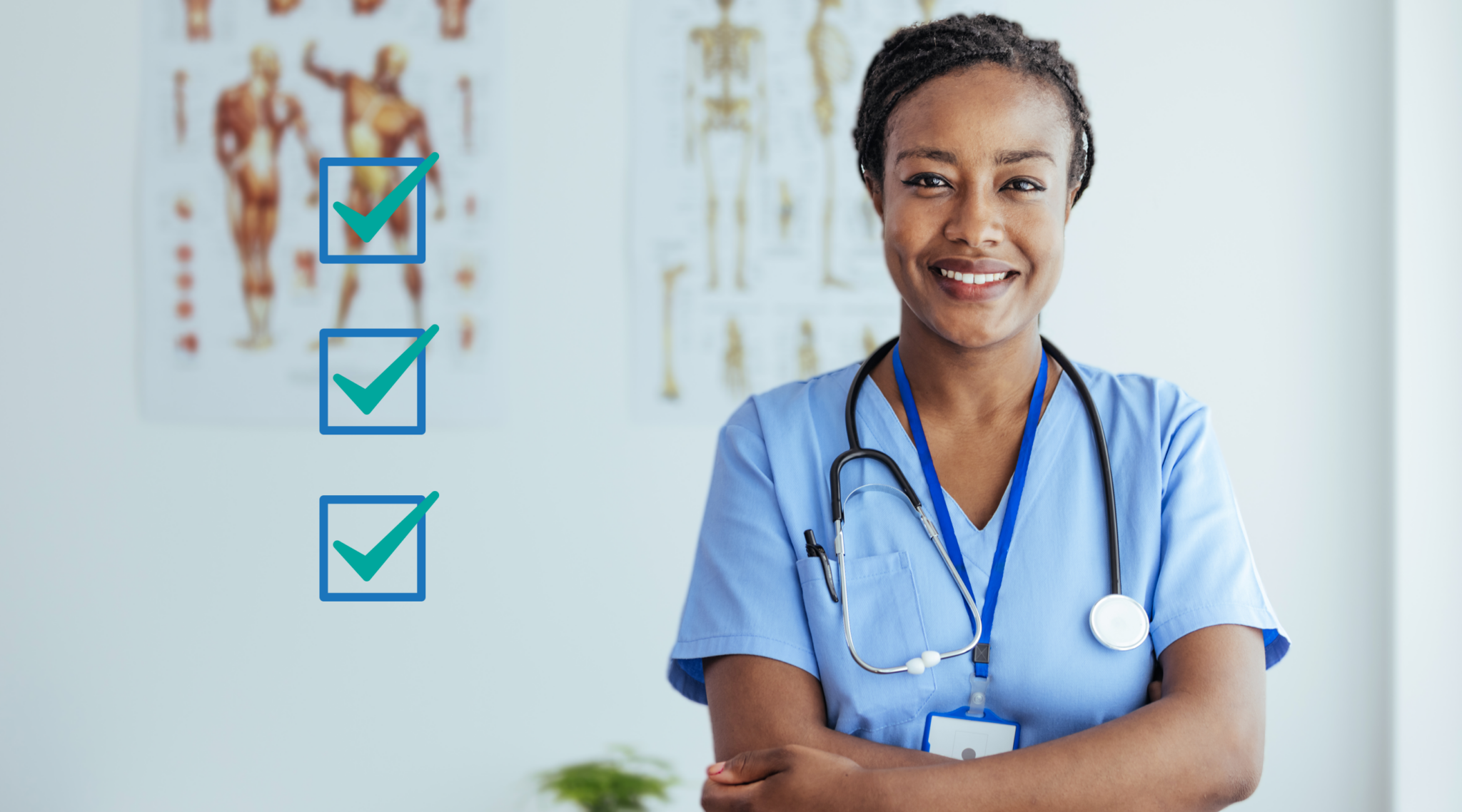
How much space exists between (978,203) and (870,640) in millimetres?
436

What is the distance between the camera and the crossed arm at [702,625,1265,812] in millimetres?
831

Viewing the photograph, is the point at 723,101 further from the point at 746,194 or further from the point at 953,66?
the point at 953,66

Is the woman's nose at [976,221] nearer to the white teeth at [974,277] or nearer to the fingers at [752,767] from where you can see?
the white teeth at [974,277]

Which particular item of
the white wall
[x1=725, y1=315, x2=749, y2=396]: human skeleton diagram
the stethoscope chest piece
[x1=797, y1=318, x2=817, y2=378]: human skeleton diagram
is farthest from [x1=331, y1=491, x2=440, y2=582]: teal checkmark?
the white wall

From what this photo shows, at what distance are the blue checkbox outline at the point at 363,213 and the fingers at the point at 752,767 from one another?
1.46 metres

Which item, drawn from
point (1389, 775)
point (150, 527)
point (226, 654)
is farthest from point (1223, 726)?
point (150, 527)

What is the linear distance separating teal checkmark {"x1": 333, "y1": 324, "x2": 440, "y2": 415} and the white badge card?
1450 millimetres

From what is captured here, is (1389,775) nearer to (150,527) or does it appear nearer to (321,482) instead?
(321,482)

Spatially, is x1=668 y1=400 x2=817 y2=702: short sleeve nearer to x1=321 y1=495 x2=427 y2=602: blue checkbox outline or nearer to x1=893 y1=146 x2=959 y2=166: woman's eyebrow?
x1=893 y1=146 x2=959 y2=166: woman's eyebrow

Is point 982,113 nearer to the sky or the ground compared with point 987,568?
nearer to the sky

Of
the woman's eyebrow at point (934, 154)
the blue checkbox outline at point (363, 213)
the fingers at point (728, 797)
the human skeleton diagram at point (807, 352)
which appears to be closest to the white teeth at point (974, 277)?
the woman's eyebrow at point (934, 154)

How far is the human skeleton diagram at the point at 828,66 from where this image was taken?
79.7 inches

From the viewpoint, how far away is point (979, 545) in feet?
3.35

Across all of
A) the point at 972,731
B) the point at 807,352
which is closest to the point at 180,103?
the point at 807,352
